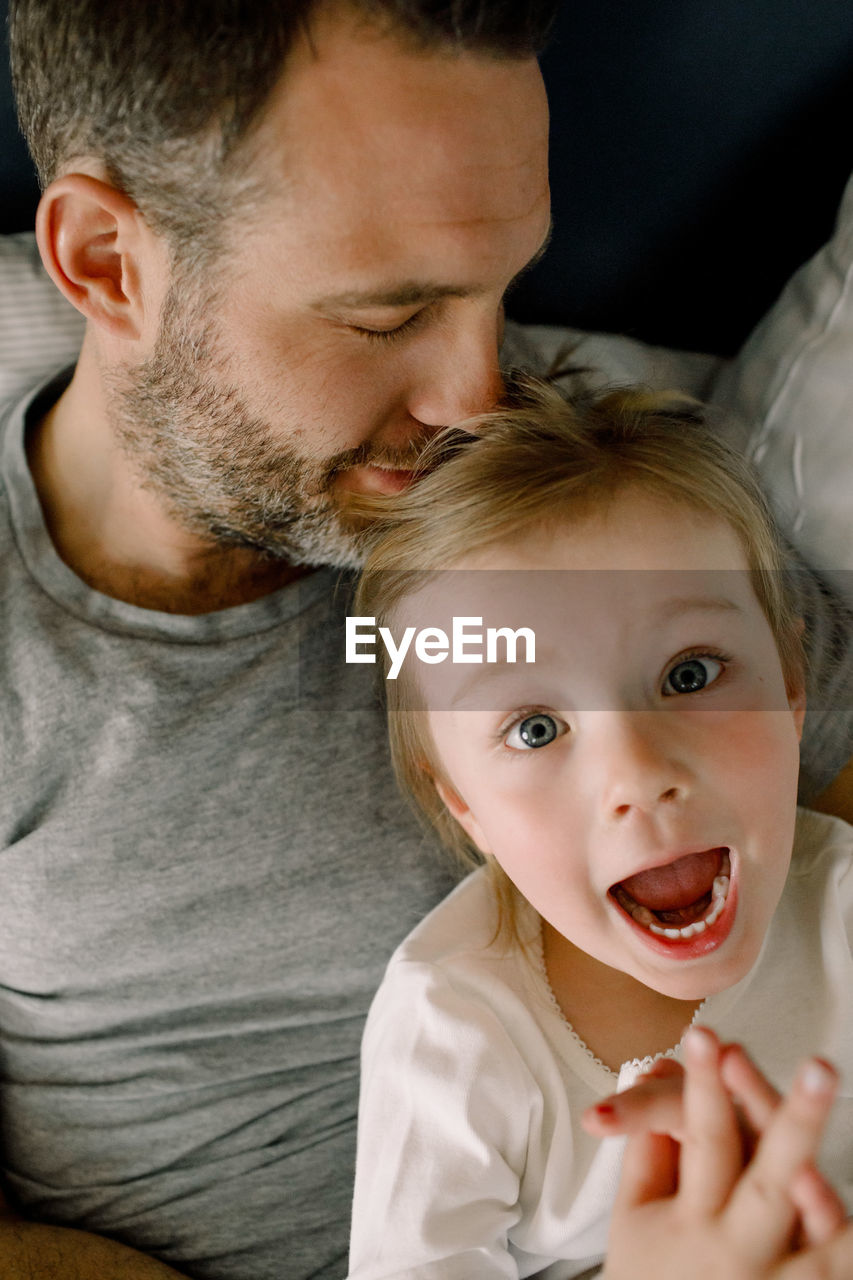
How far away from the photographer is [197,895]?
1096 mm

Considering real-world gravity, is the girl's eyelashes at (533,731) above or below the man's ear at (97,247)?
below

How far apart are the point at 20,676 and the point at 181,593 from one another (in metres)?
0.20

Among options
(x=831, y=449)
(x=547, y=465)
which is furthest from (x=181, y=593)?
(x=831, y=449)

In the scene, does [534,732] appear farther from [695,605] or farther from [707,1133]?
[707,1133]

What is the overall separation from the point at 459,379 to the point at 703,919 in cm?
51

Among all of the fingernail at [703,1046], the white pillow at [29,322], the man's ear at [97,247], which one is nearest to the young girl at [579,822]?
the fingernail at [703,1046]

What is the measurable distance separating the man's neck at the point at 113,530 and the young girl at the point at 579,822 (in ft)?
0.78

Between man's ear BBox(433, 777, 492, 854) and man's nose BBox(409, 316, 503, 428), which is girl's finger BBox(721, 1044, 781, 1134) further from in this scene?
man's nose BBox(409, 316, 503, 428)

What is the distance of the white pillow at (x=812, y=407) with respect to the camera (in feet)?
3.42

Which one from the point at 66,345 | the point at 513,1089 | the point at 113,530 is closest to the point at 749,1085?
the point at 513,1089

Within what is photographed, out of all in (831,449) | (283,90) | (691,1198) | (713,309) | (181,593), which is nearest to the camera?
(691,1198)

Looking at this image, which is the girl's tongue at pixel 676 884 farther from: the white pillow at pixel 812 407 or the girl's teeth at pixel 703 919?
the white pillow at pixel 812 407

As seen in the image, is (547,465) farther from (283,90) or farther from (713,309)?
(713,309)

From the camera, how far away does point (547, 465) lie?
91 cm
